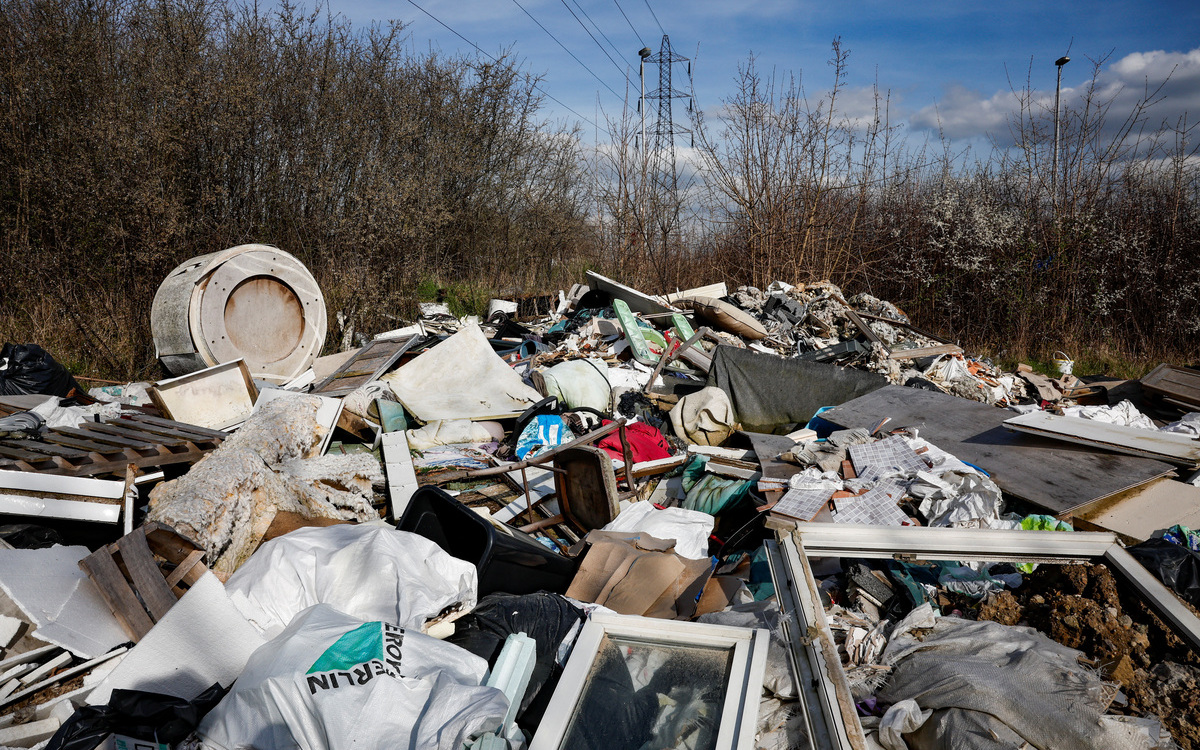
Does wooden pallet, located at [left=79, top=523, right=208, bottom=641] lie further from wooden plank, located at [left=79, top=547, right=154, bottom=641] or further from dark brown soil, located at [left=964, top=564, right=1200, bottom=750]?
dark brown soil, located at [left=964, top=564, right=1200, bottom=750]

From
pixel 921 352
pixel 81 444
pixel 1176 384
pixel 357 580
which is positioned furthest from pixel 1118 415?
pixel 81 444

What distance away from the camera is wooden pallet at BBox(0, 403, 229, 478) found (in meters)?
3.83

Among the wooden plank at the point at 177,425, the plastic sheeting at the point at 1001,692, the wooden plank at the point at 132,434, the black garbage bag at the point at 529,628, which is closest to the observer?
the plastic sheeting at the point at 1001,692

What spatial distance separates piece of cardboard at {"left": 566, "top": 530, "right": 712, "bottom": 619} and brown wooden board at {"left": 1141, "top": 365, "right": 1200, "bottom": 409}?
550cm

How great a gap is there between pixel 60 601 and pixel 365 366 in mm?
4562

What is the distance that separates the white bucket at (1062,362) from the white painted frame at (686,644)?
786cm

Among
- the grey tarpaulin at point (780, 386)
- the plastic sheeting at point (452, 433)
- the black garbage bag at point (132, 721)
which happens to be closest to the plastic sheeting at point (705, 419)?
the grey tarpaulin at point (780, 386)

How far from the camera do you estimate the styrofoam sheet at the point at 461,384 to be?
242 inches

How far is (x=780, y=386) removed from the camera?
6438mm

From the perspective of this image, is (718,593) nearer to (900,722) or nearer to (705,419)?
(900,722)

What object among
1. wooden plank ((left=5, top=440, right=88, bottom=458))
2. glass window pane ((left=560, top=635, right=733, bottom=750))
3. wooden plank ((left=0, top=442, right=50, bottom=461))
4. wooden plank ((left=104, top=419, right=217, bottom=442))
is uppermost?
wooden plank ((left=0, top=442, right=50, bottom=461))

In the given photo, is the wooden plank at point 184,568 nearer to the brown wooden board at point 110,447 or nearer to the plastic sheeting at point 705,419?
the brown wooden board at point 110,447

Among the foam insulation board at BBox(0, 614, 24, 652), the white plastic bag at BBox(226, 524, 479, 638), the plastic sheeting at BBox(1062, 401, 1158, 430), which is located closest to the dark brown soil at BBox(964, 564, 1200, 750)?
the white plastic bag at BBox(226, 524, 479, 638)

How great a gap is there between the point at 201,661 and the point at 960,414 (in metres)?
5.41
